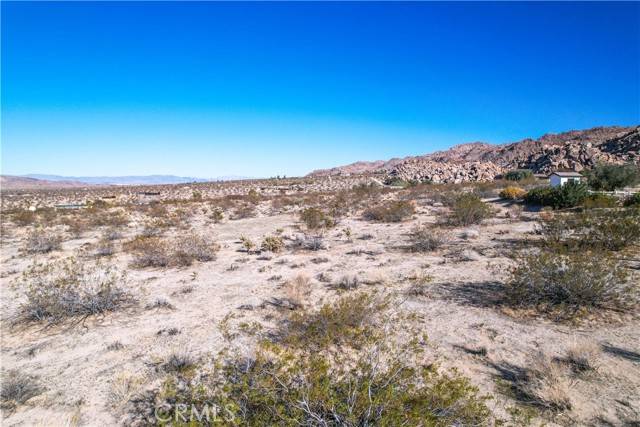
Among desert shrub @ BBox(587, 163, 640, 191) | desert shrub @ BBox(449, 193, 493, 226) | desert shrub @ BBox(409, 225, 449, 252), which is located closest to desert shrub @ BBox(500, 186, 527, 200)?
desert shrub @ BBox(587, 163, 640, 191)

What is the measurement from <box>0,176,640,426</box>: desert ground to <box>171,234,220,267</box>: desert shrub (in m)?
0.06

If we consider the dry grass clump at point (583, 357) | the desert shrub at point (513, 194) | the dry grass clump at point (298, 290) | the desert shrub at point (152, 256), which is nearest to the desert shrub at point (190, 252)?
the desert shrub at point (152, 256)

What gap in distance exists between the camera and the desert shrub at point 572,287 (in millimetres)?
5781

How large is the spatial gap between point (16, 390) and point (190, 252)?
20.6 feet

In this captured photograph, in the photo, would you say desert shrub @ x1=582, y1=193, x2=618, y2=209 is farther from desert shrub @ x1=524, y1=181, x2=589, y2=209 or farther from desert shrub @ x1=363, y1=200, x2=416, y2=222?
desert shrub @ x1=363, y1=200, x2=416, y2=222

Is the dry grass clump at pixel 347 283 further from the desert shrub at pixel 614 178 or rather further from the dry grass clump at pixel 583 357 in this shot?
the desert shrub at pixel 614 178

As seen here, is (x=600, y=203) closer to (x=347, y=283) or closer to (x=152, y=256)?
(x=347, y=283)

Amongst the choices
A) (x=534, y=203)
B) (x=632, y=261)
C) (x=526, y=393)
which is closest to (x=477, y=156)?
(x=534, y=203)

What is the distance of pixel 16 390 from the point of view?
4.23m

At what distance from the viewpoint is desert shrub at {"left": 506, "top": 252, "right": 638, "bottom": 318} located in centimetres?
578

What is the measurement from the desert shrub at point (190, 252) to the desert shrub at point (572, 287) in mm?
8616

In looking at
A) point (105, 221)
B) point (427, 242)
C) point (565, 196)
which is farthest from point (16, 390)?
point (565, 196)

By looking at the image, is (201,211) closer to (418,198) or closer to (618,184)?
(418,198)

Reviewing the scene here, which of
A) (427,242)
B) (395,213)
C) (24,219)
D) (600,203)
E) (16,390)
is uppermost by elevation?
(600,203)
